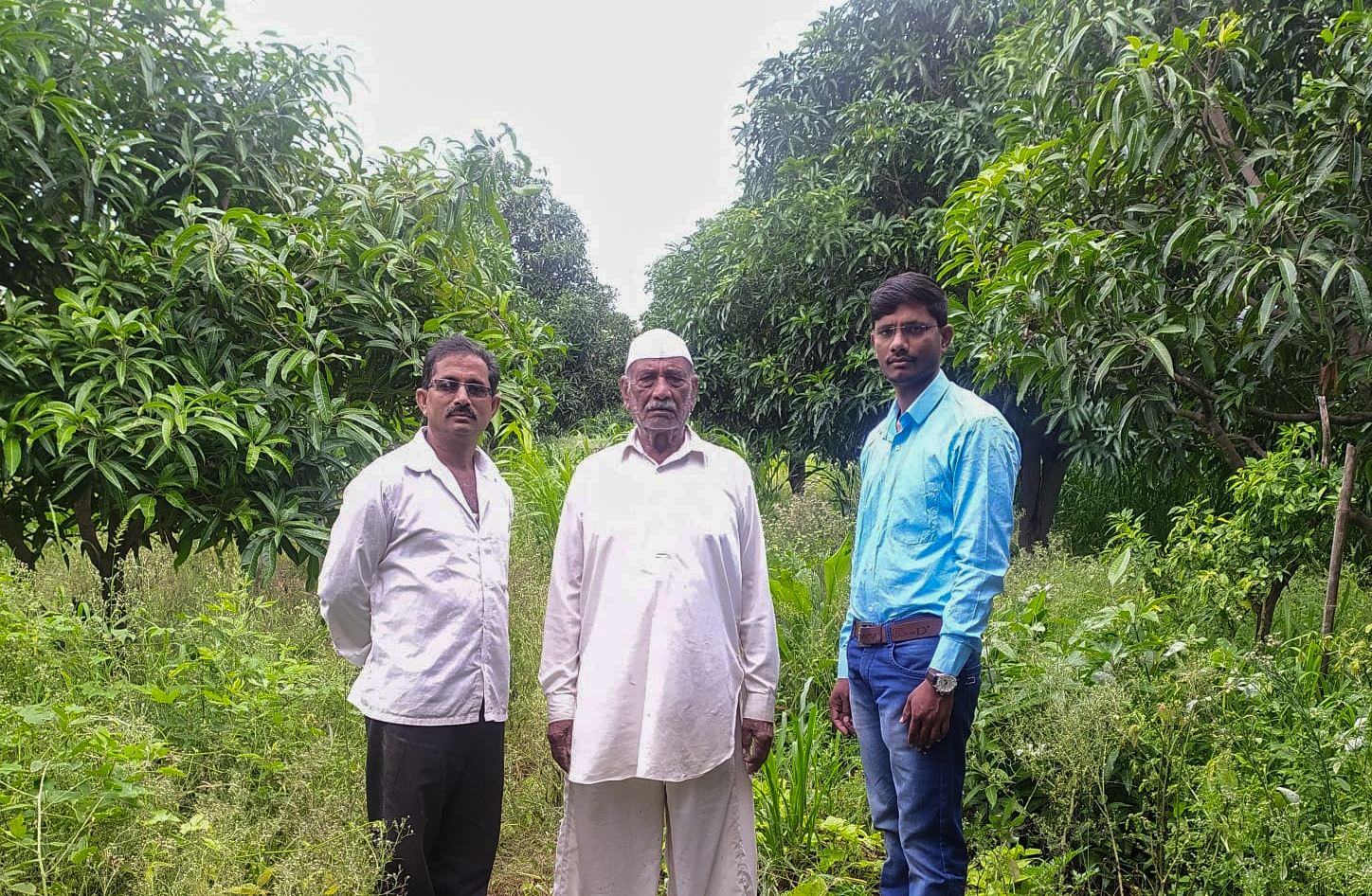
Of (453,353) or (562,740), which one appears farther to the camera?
(453,353)

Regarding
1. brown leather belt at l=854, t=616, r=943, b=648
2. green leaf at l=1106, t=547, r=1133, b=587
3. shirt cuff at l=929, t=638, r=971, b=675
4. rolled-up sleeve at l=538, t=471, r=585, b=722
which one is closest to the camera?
shirt cuff at l=929, t=638, r=971, b=675

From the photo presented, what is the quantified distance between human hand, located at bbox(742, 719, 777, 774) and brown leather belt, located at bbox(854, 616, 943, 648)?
1.15 ft

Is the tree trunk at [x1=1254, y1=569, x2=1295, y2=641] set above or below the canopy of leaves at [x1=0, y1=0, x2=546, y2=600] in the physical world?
below

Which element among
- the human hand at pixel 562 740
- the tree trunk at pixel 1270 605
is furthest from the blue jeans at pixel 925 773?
the tree trunk at pixel 1270 605

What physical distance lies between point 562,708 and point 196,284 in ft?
7.07

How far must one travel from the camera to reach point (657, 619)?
223 cm

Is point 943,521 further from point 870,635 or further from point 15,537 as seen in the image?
point 15,537

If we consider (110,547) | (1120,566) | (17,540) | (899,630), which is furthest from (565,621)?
(1120,566)

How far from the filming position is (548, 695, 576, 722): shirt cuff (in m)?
2.30

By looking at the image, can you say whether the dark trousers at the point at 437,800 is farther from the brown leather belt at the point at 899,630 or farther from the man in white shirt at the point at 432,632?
the brown leather belt at the point at 899,630

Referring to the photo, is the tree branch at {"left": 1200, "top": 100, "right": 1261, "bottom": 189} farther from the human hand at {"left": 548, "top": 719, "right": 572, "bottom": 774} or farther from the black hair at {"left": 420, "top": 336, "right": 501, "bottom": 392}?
the human hand at {"left": 548, "top": 719, "right": 572, "bottom": 774}

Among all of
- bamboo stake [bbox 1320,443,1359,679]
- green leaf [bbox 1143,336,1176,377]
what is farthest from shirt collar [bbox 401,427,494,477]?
bamboo stake [bbox 1320,443,1359,679]

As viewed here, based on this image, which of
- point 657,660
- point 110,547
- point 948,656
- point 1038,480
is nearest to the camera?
point 948,656

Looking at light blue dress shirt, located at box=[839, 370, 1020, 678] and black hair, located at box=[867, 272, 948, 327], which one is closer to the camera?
light blue dress shirt, located at box=[839, 370, 1020, 678]
